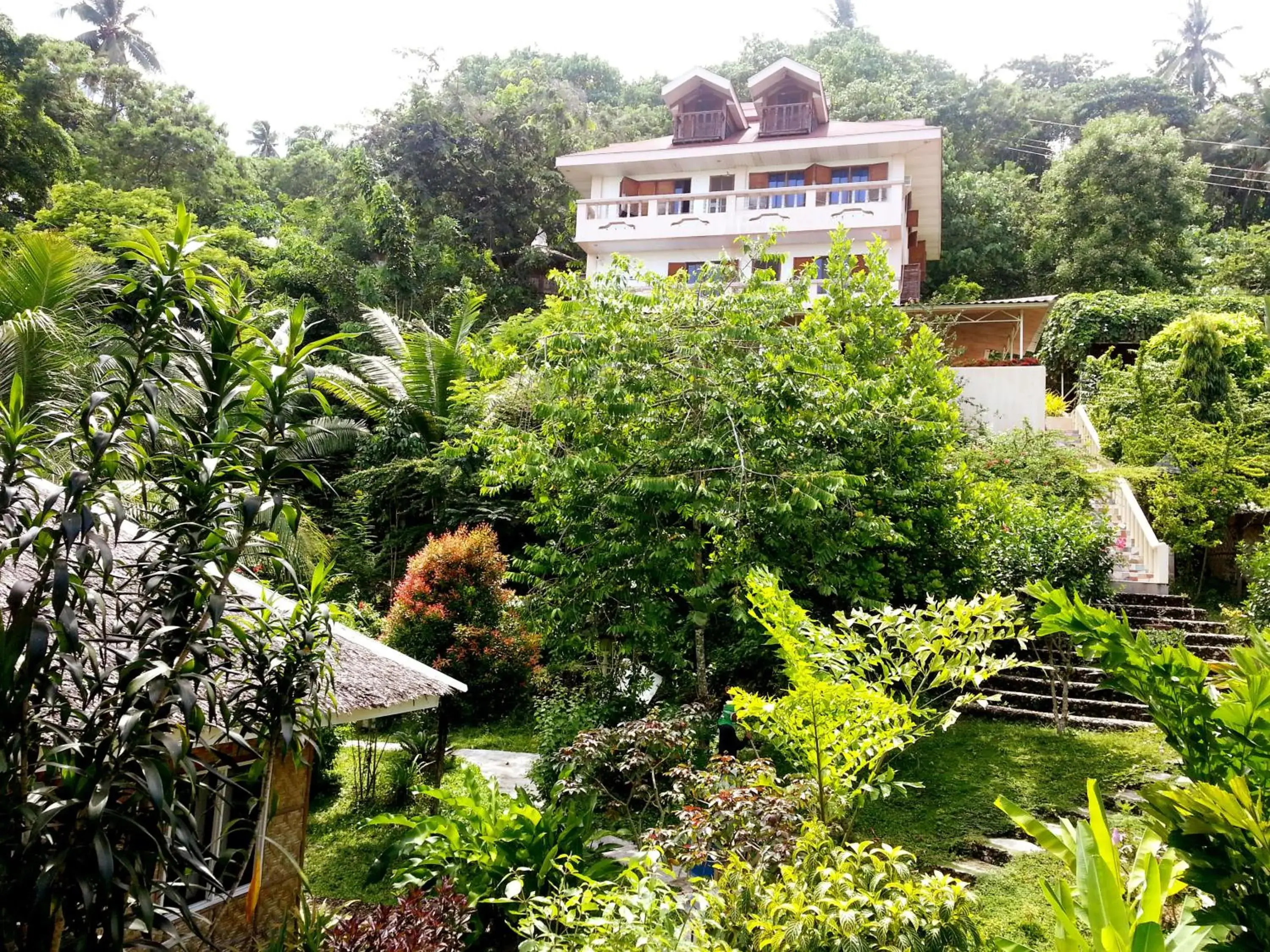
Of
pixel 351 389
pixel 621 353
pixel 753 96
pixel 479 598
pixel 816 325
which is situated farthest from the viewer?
pixel 753 96

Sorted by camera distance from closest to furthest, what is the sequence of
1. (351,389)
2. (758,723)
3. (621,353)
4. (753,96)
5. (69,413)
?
(69,413), (758,723), (621,353), (351,389), (753,96)

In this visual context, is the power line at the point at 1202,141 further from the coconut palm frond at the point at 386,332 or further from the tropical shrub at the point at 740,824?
the tropical shrub at the point at 740,824

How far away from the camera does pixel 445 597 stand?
12.2m

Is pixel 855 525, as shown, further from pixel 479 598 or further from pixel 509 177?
pixel 509 177

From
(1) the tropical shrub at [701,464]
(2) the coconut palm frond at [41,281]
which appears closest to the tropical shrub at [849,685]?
(1) the tropical shrub at [701,464]

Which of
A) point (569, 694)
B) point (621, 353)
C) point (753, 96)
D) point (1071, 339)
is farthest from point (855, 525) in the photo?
point (753, 96)

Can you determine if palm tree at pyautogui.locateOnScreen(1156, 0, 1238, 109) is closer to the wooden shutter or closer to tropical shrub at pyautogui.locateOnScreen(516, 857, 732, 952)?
the wooden shutter

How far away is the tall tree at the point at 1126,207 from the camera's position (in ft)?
72.8

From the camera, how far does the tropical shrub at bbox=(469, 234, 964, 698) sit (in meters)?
8.47

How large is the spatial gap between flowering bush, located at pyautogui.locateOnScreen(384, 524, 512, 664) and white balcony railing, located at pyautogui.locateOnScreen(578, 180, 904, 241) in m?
11.8

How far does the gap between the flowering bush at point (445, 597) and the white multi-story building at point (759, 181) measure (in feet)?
31.6

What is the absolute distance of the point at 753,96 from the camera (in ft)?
76.1

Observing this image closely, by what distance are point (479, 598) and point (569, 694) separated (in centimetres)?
284

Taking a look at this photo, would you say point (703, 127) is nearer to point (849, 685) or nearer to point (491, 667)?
point (491, 667)
